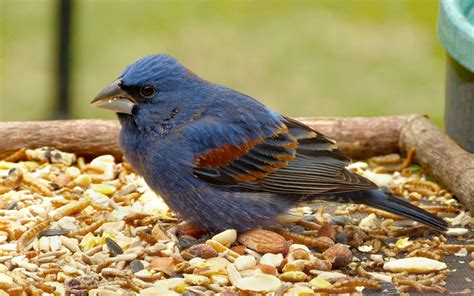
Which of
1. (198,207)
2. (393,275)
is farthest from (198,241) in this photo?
(393,275)

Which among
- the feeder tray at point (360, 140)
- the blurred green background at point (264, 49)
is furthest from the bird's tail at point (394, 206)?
the blurred green background at point (264, 49)

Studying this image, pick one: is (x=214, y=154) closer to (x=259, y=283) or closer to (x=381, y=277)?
(x=259, y=283)

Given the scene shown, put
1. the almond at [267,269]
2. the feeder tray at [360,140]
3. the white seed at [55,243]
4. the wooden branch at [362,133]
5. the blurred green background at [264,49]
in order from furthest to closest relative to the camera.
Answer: the blurred green background at [264,49] → the wooden branch at [362,133] → the feeder tray at [360,140] → the white seed at [55,243] → the almond at [267,269]

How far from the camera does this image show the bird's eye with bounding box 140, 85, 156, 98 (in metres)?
4.92

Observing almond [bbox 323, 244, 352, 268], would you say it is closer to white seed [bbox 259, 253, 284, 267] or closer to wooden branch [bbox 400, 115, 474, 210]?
white seed [bbox 259, 253, 284, 267]

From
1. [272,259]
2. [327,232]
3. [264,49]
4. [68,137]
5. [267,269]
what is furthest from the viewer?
[264,49]

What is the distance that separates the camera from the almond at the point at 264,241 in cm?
470

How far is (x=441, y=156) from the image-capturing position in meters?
5.76

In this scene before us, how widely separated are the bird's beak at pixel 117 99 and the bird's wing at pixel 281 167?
39 cm

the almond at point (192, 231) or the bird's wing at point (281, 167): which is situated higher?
the bird's wing at point (281, 167)

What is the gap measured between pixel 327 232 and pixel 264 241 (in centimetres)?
35

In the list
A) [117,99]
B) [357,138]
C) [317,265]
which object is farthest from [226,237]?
[357,138]

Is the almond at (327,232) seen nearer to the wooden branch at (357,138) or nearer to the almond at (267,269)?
the almond at (267,269)

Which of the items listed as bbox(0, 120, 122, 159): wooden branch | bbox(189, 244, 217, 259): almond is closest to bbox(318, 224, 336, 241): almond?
bbox(189, 244, 217, 259): almond
